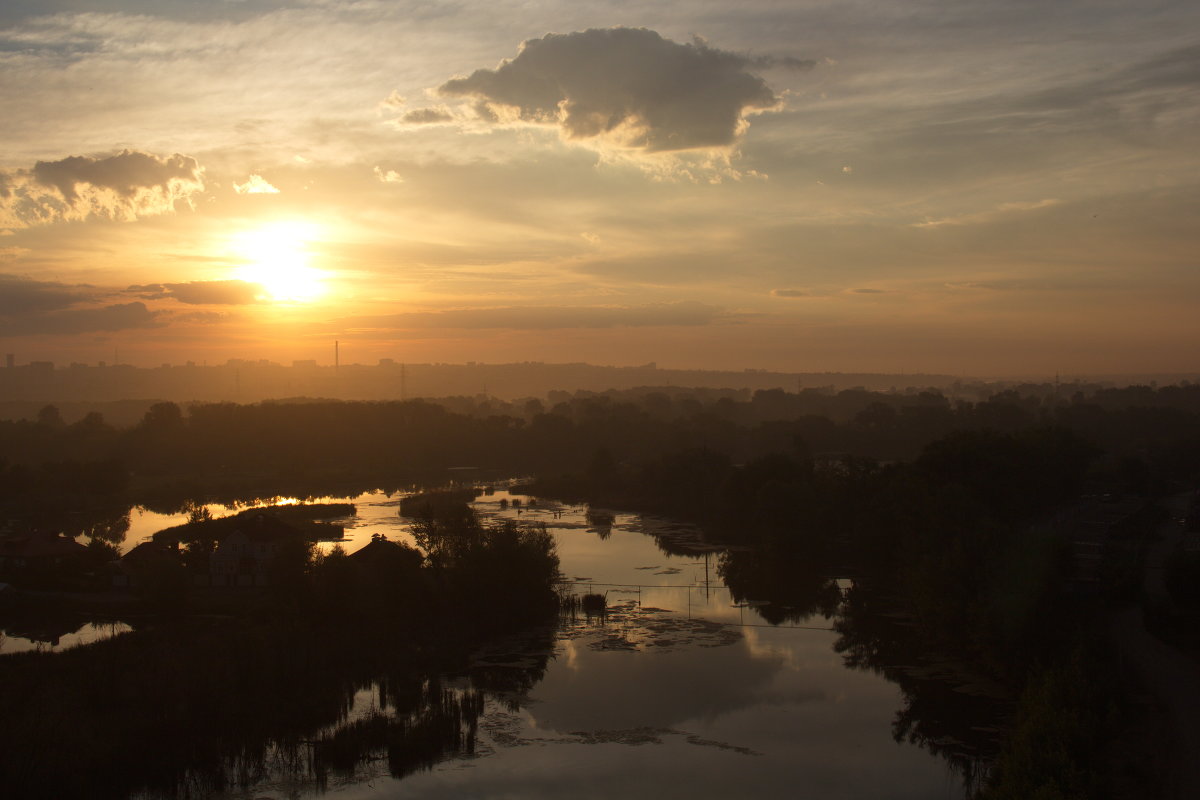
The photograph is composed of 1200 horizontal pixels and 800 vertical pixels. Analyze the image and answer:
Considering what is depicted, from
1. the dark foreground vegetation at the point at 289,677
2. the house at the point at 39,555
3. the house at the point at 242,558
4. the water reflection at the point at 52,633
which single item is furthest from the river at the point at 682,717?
the house at the point at 39,555

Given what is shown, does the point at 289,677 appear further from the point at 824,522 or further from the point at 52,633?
the point at 824,522

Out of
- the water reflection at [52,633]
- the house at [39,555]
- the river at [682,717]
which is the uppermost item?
the house at [39,555]

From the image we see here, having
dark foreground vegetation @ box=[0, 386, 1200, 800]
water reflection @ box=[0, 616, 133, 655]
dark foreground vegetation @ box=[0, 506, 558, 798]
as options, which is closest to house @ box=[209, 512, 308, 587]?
dark foreground vegetation @ box=[0, 506, 558, 798]

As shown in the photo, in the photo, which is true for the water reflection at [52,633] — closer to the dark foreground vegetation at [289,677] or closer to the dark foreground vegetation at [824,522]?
the dark foreground vegetation at [289,677]

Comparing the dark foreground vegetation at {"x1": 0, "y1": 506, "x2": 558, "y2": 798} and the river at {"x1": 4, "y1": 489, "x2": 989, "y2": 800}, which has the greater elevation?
the dark foreground vegetation at {"x1": 0, "y1": 506, "x2": 558, "y2": 798}

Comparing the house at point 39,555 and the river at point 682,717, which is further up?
the house at point 39,555

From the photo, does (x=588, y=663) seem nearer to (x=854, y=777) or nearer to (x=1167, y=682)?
(x=854, y=777)

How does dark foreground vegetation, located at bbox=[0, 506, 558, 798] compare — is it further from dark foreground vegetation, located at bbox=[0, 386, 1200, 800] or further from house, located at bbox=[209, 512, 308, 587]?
house, located at bbox=[209, 512, 308, 587]

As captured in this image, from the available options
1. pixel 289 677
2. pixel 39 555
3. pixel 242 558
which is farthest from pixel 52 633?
pixel 289 677

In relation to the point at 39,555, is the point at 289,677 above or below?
below
